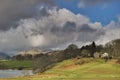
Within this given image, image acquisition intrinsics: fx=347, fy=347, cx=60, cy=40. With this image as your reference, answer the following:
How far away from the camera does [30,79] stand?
294 ft

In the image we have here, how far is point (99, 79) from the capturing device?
285 ft

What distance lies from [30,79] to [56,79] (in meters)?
7.04

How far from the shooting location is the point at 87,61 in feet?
575

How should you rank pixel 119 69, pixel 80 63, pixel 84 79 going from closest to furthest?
pixel 84 79 < pixel 119 69 < pixel 80 63

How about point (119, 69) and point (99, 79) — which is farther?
point (119, 69)

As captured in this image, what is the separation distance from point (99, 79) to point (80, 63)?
82.9 metres

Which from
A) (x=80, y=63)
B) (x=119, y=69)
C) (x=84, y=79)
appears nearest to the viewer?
(x=84, y=79)

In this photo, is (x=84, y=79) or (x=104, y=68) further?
(x=104, y=68)

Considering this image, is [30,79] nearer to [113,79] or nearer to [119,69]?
[113,79]

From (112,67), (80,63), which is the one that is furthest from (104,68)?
(80,63)

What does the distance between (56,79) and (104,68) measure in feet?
153

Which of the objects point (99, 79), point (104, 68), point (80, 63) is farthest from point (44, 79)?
point (80, 63)

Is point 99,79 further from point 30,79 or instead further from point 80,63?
point 80,63

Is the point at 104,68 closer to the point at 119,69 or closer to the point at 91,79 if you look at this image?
the point at 119,69
